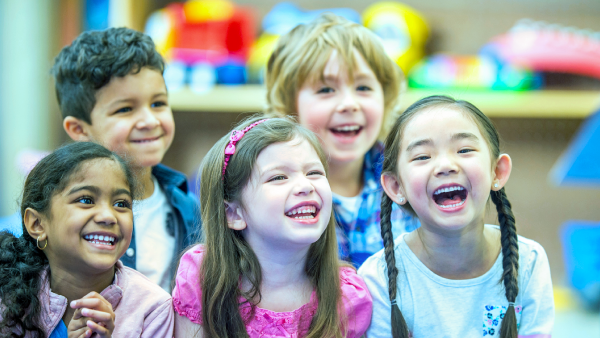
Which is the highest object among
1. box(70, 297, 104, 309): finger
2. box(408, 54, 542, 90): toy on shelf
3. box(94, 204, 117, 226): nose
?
box(408, 54, 542, 90): toy on shelf

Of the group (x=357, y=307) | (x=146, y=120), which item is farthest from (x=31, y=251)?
(x=357, y=307)

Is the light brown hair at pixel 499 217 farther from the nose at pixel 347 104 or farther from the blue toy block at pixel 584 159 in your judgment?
the blue toy block at pixel 584 159

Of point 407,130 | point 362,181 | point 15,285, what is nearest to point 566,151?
point 362,181

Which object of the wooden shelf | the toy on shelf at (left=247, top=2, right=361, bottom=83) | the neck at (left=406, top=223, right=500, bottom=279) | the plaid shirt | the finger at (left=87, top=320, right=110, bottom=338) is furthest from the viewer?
the toy on shelf at (left=247, top=2, right=361, bottom=83)

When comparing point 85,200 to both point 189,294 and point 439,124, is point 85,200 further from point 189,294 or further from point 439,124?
point 439,124

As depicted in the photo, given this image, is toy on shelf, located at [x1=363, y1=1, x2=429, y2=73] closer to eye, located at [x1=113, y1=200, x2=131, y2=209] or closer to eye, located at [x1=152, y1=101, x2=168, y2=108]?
eye, located at [x1=152, y1=101, x2=168, y2=108]

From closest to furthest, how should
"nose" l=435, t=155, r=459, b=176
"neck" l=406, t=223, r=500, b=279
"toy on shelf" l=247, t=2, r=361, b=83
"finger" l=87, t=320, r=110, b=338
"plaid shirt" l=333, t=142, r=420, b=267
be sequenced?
"finger" l=87, t=320, r=110, b=338, "nose" l=435, t=155, r=459, b=176, "neck" l=406, t=223, r=500, b=279, "plaid shirt" l=333, t=142, r=420, b=267, "toy on shelf" l=247, t=2, r=361, b=83

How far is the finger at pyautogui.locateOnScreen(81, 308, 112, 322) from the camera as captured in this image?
0.94 m

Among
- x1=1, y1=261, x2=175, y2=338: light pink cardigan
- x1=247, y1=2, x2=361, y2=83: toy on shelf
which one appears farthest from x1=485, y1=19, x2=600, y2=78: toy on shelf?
x1=1, y1=261, x2=175, y2=338: light pink cardigan

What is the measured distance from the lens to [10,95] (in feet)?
9.18

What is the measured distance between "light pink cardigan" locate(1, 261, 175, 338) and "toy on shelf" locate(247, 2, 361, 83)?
4.94 ft

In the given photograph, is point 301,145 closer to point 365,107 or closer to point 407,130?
point 407,130

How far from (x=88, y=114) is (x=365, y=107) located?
698 millimetres

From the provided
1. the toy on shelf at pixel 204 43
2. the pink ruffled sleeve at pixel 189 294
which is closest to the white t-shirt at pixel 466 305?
the pink ruffled sleeve at pixel 189 294
